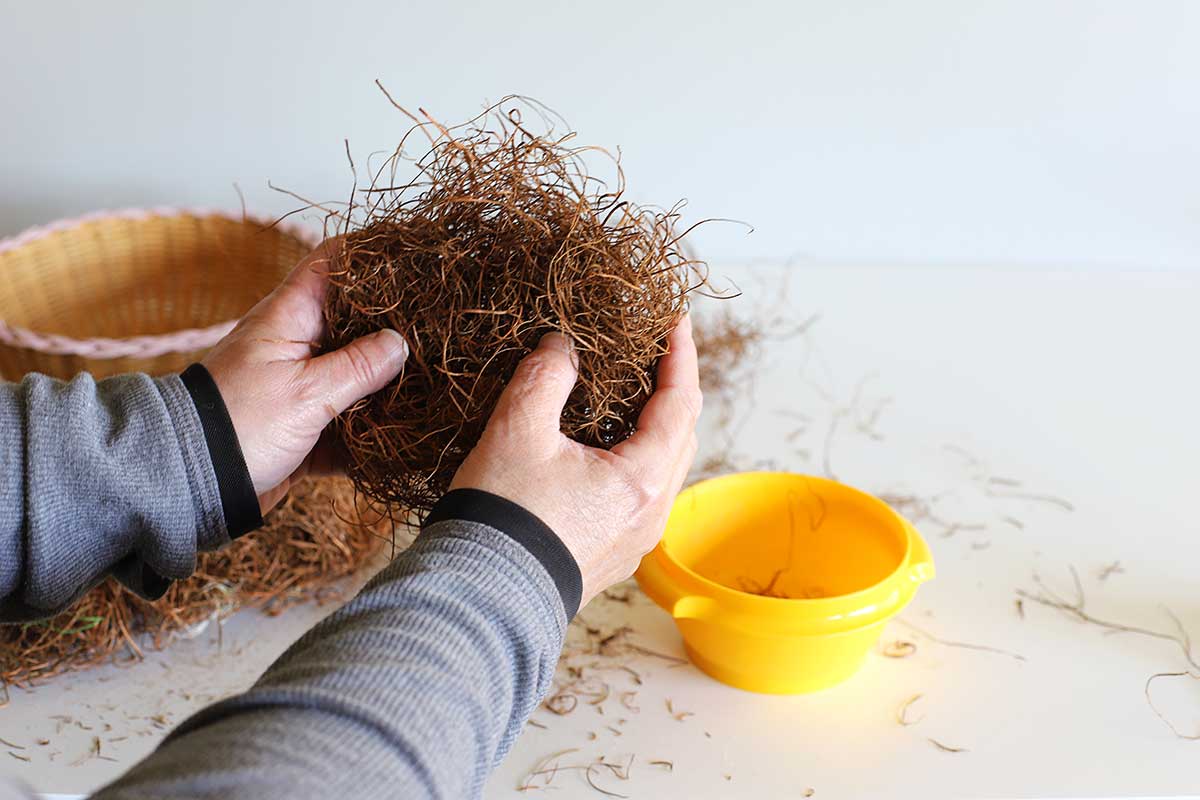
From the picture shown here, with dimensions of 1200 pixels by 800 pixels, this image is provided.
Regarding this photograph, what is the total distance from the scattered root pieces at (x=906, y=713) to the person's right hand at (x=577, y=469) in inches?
10.8

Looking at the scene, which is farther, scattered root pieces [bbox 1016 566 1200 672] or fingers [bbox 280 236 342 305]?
scattered root pieces [bbox 1016 566 1200 672]

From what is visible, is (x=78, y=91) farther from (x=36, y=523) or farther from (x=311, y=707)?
(x=311, y=707)

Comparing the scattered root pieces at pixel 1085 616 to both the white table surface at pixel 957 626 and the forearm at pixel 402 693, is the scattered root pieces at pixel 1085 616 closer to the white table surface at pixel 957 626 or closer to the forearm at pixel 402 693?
the white table surface at pixel 957 626

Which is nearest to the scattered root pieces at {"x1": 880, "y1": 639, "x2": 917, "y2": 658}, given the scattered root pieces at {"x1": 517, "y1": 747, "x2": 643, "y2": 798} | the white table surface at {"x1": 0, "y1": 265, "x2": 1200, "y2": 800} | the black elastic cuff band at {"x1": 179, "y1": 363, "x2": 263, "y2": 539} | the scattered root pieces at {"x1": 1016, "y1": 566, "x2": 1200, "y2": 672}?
the white table surface at {"x1": 0, "y1": 265, "x2": 1200, "y2": 800}

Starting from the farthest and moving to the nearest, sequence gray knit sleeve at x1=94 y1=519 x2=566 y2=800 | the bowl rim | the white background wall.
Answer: the white background wall < the bowl rim < gray knit sleeve at x1=94 y1=519 x2=566 y2=800

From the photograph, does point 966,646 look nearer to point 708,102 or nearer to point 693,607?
point 693,607

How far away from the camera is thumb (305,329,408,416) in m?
0.67

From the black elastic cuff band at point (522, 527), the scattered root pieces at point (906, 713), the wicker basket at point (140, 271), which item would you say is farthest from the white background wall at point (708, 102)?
the black elastic cuff band at point (522, 527)

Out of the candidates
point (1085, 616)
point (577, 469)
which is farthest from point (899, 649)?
point (577, 469)

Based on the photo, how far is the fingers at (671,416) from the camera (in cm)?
65

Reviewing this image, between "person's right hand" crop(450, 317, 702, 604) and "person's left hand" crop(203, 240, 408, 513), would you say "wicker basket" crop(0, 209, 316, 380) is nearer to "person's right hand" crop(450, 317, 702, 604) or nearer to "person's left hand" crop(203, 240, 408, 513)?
"person's left hand" crop(203, 240, 408, 513)

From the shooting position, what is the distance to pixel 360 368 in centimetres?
67

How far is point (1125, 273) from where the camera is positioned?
163 centimetres

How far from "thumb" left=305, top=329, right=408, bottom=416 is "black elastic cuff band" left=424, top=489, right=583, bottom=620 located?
4.8 inches
